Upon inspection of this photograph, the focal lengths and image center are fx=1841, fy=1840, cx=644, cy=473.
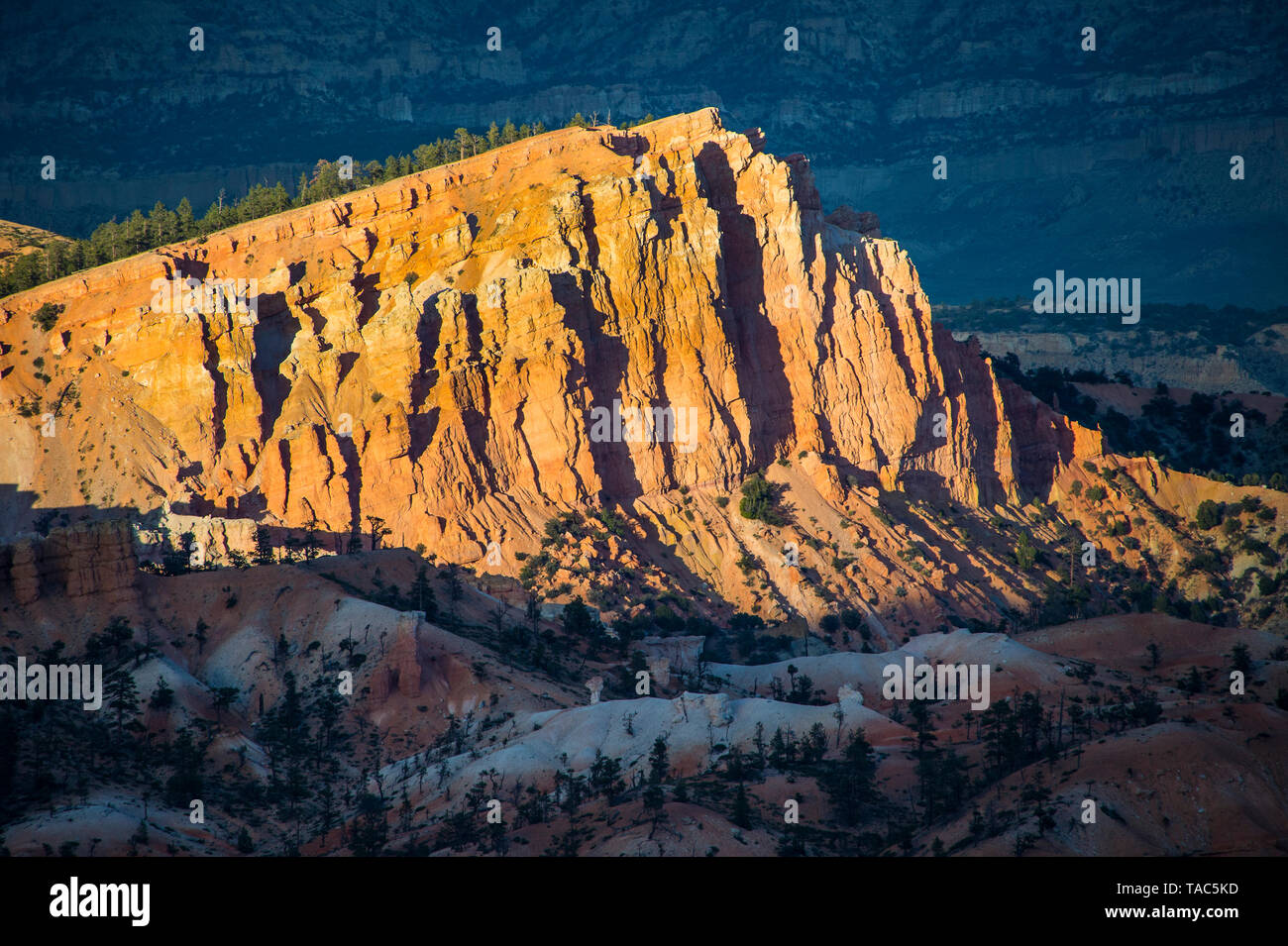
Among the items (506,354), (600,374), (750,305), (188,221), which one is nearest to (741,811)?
(506,354)

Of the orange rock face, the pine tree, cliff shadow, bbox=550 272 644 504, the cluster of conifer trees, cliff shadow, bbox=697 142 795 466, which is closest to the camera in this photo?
the pine tree

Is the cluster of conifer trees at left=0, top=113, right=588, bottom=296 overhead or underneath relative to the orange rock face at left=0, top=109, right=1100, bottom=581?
overhead

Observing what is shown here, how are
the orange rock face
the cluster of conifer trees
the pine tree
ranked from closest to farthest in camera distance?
the pine tree, the orange rock face, the cluster of conifer trees

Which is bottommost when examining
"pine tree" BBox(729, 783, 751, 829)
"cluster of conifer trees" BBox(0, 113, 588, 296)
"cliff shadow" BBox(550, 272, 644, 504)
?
"pine tree" BBox(729, 783, 751, 829)

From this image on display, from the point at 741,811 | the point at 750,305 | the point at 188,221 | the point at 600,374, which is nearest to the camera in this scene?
the point at 741,811

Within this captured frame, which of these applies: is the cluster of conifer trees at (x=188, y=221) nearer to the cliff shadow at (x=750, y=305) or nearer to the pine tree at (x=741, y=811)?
the cliff shadow at (x=750, y=305)

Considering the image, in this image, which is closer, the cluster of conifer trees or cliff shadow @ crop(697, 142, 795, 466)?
cliff shadow @ crop(697, 142, 795, 466)

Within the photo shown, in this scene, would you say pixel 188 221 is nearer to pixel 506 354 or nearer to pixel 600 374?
pixel 506 354

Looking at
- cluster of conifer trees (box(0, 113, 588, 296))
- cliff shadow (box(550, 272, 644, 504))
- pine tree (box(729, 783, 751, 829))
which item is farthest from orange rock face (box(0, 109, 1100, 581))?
pine tree (box(729, 783, 751, 829))

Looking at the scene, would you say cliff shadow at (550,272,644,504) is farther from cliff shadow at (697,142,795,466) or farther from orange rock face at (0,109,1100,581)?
cliff shadow at (697,142,795,466)
